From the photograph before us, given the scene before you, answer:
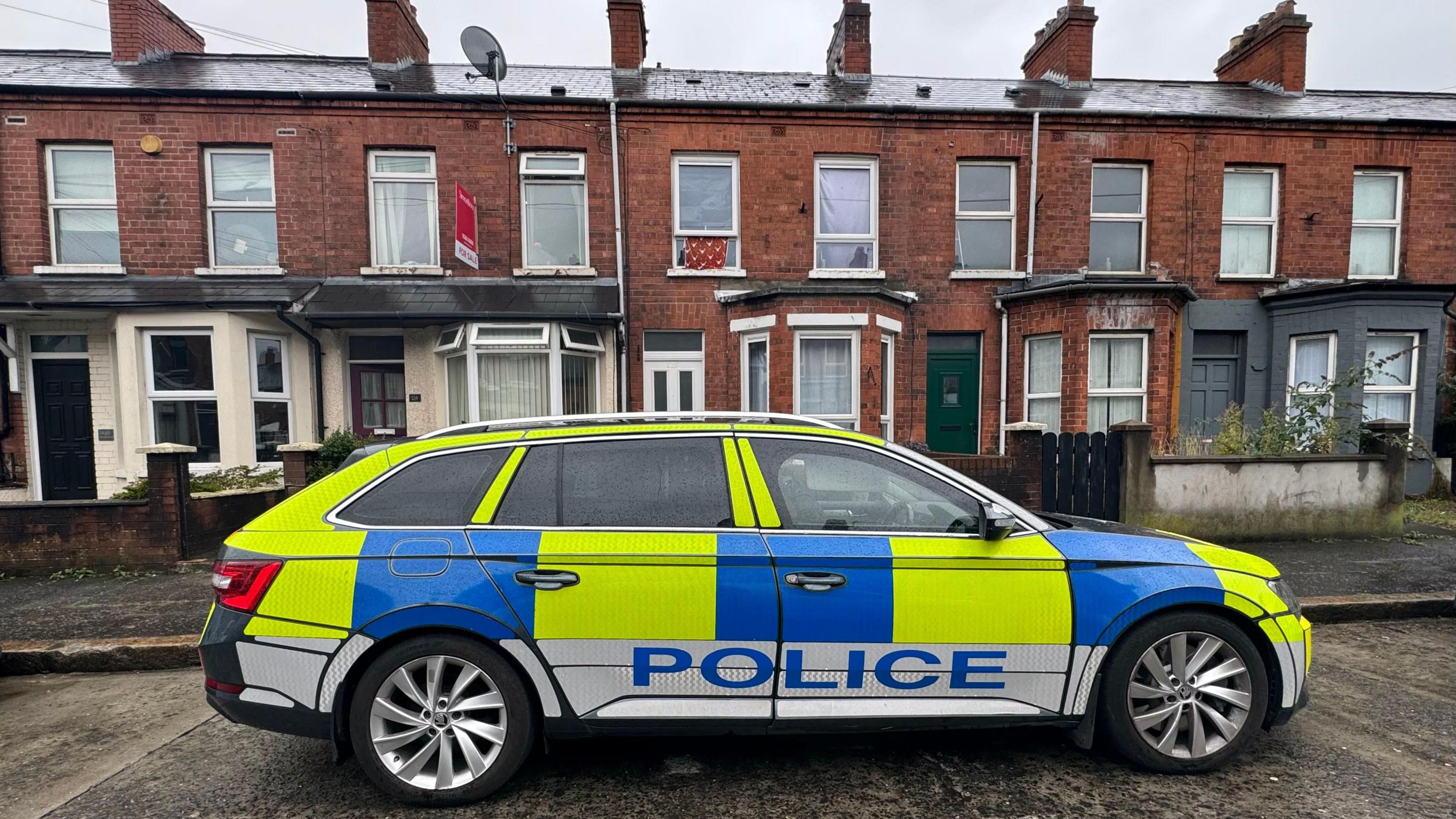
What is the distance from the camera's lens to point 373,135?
1000 centimetres

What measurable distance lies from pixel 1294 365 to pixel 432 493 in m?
13.3

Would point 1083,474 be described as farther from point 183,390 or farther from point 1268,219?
point 183,390

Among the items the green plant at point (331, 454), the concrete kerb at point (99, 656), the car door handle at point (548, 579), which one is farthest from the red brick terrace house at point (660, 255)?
the car door handle at point (548, 579)

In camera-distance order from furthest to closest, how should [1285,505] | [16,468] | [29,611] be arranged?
1. [16,468]
2. [1285,505]
3. [29,611]

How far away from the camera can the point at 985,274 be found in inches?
421

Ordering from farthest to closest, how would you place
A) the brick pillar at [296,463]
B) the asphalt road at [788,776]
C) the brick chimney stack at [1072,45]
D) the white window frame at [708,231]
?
the brick chimney stack at [1072,45], the white window frame at [708,231], the brick pillar at [296,463], the asphalt road at [788,776]

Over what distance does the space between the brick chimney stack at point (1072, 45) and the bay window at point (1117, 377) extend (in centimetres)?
596

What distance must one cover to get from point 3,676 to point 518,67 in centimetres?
1178

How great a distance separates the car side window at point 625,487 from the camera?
9.45ft

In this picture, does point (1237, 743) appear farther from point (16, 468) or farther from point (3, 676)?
point (16, 468)

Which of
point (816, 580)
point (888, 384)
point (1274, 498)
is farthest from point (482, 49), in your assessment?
point (1274, 498)

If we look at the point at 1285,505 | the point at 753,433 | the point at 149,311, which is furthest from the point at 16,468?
the point at 1285,505

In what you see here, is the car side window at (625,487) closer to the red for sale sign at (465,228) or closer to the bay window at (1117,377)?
the red for sale sign at (465,228)

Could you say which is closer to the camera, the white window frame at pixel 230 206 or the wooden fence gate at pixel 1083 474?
the wooden fence gate at pixel 1083 474
